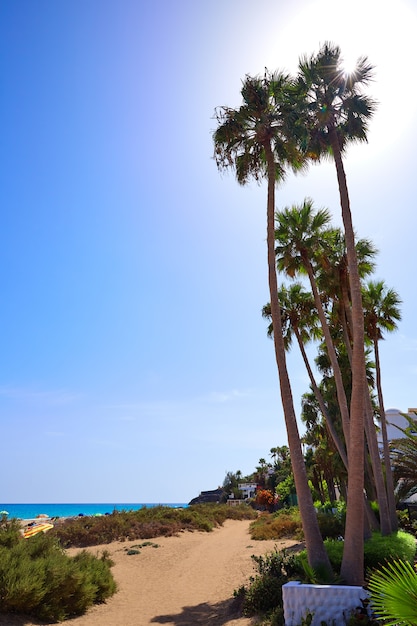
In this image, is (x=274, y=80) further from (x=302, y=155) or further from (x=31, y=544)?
(x=31, y=544)

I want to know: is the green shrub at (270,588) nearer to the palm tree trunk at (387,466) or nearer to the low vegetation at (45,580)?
the low vegetation at (45,580)

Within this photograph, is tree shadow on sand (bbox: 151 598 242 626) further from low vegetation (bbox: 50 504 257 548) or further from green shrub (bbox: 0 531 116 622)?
low vegetation (bbox: 50 504 257 548)

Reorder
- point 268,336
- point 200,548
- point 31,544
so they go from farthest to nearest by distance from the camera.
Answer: point 200,548, point 268,336, point 31,544

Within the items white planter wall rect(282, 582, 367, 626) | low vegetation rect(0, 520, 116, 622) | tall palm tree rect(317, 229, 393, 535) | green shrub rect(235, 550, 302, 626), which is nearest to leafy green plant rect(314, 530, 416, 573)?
green shrub rect(235, 550, 302, 626)

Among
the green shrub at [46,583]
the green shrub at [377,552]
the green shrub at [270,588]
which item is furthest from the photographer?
the green shrub at [377,552]

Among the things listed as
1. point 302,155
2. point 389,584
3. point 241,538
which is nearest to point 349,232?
point 302,155

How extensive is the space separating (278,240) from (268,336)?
22.7 ft

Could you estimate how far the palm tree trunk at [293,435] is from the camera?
11.2 metres

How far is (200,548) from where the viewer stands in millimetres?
26234

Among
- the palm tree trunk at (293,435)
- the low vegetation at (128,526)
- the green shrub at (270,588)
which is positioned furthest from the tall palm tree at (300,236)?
the low vegetation at (128,526)

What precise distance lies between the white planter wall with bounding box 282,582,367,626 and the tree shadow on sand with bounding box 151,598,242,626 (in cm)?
281

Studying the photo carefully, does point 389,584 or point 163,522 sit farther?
point 163,522

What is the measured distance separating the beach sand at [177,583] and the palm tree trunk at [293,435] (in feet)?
7.52

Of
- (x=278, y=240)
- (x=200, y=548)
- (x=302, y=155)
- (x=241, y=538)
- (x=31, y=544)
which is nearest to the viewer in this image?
(x=31, y=544)
